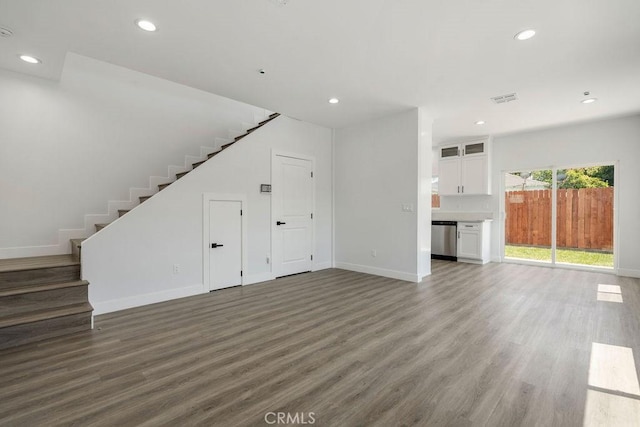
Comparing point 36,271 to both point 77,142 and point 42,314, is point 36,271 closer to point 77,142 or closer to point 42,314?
point 42,314

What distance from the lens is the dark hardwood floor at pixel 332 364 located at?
1.74m

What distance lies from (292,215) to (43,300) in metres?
3.48

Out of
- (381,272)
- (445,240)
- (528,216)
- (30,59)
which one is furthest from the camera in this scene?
(445,240)

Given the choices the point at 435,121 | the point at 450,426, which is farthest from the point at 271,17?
the point at 435,121

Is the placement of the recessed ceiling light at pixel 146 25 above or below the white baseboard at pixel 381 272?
above

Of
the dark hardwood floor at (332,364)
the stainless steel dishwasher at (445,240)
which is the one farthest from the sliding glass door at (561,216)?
the dark hardwood floor at (332,364)

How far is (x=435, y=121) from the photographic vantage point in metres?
5.57

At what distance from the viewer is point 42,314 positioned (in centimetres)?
280

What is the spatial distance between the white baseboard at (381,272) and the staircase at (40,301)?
4123mm

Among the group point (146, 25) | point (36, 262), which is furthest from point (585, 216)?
point (36, 262)

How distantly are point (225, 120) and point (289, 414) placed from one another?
5021 millimetres

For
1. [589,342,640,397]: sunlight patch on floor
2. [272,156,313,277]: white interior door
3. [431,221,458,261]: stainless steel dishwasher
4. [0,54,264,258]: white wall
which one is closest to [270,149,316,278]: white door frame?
[272,156,313,277]: white interior door

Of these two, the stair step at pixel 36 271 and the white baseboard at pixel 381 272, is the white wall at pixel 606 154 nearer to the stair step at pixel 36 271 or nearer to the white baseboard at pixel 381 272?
the white baseboard at pixel 381 272

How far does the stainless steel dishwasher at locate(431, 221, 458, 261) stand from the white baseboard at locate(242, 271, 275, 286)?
14.1 feet
